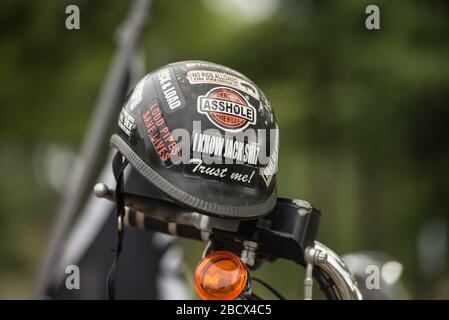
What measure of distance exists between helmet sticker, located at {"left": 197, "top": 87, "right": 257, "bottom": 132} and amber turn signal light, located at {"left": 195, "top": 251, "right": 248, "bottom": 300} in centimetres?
33

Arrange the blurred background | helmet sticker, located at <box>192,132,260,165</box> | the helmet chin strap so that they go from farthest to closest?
the blurred background < the helmet chin strap < helmet sticker, located at <box>192,132,260,165</box>

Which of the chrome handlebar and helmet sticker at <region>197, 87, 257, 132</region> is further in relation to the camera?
the chrome handlebar

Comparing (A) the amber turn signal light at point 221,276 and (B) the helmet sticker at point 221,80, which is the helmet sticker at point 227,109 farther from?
(A) the amber turn signal light at point 221,276

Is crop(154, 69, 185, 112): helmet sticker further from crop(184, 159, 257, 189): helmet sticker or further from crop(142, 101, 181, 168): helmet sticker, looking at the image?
crop(184, 159, 257, 189): helmet sticker

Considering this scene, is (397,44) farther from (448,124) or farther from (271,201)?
(271,201)

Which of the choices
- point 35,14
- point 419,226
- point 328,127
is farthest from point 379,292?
point 419,226

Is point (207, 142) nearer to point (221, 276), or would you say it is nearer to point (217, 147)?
point (217, 147)

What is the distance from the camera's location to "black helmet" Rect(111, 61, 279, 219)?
68.6 inches

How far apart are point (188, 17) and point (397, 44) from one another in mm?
2591

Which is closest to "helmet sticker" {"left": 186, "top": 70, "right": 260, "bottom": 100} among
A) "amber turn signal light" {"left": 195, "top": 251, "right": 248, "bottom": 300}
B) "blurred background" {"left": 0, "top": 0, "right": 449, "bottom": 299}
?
"amber turn signal light" {"left": 195, "top": 251, "right": 248, "bottom": 300}

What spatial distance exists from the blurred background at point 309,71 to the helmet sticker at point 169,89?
248 inches

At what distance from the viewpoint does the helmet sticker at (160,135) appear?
177cm

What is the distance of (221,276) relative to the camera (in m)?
1.79

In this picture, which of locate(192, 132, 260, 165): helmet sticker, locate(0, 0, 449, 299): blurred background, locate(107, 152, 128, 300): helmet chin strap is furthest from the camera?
locate(0, 0, 449, 299): blurred background
